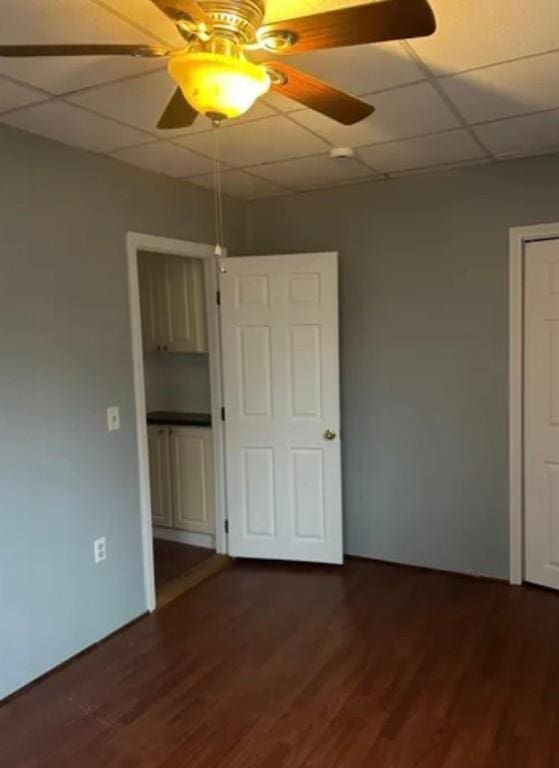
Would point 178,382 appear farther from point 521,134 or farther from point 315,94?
point 315,94

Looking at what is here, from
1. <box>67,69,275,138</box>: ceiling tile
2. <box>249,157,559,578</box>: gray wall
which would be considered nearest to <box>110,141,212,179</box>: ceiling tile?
<box>67,69,275,138</box>: ceiling tile

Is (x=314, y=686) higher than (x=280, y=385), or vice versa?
(x=280, y=385)

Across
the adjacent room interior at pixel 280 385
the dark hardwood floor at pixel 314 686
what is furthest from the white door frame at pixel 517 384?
the dark hardwood floor at pixel 314 686

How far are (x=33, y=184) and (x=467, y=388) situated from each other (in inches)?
100

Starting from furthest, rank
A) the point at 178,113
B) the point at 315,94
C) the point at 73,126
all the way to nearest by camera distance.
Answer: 1. the point at 73,126
2. the point at 178,113
3. the point at 315,94

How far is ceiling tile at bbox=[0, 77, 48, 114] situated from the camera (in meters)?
2.16

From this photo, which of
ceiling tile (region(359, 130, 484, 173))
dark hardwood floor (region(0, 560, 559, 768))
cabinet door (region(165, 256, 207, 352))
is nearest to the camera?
dark hardwood floor (region(0, 560, 559, 768))

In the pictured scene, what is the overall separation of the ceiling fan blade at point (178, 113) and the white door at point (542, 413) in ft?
7.49

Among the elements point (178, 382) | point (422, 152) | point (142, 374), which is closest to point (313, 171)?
point (422, 152)

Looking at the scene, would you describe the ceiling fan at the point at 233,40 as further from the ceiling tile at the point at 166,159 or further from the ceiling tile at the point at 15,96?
the ceiling tile at the point at 166,159

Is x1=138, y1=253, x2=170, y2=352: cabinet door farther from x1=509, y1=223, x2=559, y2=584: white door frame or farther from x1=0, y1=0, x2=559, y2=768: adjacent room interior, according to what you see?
x1=509, y1=223, x2=559, y2=584: white door frame

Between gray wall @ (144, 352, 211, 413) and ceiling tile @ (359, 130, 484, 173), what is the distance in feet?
6.13

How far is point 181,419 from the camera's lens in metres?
4.41

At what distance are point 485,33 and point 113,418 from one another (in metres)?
2.31
